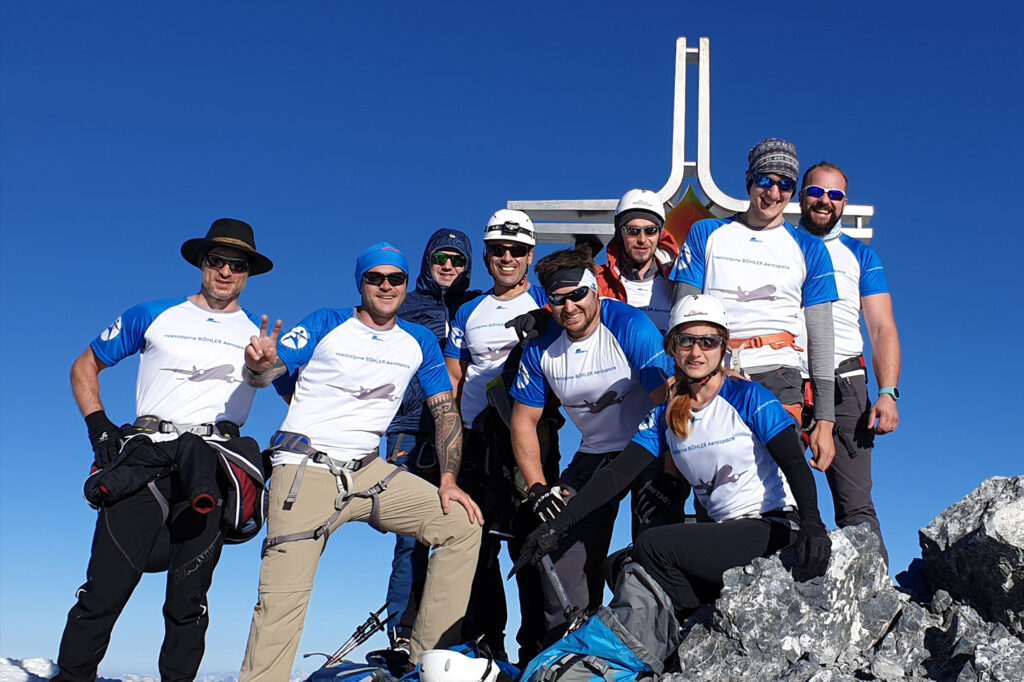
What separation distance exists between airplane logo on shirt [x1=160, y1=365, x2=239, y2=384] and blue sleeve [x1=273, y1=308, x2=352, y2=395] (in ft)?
1.54

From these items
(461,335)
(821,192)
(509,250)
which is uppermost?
(821,192)

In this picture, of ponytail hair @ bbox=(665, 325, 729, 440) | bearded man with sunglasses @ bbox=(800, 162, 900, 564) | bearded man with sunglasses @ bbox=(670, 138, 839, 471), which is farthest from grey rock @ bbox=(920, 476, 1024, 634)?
ponytail hair @ bbox=(665, 325, 729, 440)

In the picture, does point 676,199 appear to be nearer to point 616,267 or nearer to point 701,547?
point 616,267

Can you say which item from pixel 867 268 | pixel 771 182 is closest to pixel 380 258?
pixel 771 182

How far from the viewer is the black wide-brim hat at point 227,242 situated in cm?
792

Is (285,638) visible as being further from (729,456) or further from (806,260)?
(806,260)

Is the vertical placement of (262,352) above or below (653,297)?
below

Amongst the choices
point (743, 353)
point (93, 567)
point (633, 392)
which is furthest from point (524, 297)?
point (93, 567)

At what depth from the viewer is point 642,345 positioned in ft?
24.9

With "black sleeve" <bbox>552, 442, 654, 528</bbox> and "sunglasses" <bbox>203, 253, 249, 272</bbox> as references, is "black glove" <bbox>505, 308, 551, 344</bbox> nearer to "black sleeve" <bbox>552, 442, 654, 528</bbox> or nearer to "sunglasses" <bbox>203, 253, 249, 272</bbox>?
"black sleeve" <bbox>552, 442, 654, 528</bbox>

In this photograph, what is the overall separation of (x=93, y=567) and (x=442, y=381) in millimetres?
3286

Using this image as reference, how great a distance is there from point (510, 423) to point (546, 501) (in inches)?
36.8

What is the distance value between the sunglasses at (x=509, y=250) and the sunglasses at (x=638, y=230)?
42.5 inches

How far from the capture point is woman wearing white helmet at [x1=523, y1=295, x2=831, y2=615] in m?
6.58
